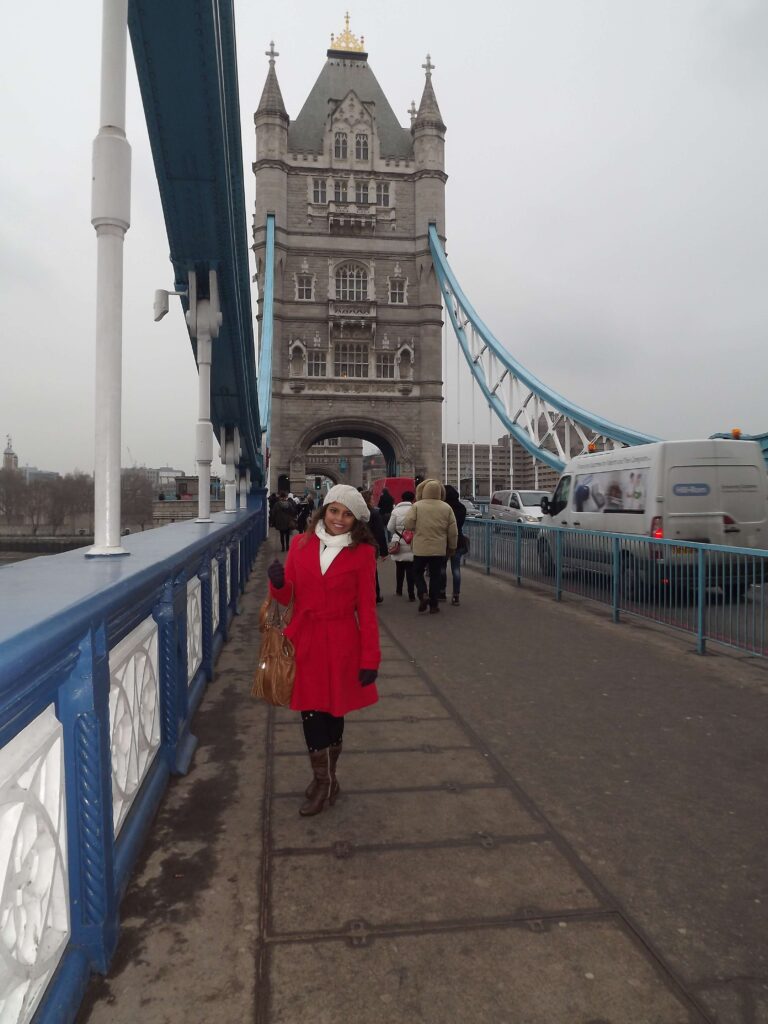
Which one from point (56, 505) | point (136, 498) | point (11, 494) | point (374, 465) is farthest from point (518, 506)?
point (374, 465)

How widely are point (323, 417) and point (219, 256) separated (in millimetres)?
29661

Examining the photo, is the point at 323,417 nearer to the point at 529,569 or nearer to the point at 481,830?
the point at 529,569

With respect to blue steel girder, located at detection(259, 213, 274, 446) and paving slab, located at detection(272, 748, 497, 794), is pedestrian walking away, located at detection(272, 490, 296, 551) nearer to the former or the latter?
paving slab, located at detection(272, 748, 497, 794)

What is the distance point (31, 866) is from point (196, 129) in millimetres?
6091

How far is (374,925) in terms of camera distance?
2129mm

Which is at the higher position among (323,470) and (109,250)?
(323,470)

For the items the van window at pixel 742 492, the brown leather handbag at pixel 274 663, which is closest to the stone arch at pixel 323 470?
the van window at pixel 742 492

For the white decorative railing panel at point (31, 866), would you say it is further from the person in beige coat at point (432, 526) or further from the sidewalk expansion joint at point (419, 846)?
the person in beige coat at point (432, 526)

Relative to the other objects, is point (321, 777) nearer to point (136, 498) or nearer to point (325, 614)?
point (325, 614)

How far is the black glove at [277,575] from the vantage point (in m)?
2.75

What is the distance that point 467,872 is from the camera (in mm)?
2436

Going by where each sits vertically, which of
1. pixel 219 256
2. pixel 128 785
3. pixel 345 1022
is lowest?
pixel 345 1022

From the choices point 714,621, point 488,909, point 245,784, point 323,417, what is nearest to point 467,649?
point 714,621

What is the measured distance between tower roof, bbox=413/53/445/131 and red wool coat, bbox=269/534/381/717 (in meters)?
43.1
